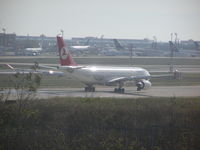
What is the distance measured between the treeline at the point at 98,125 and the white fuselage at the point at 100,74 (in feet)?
83.3

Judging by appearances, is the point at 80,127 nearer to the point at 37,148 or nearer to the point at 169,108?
the point at 37,148

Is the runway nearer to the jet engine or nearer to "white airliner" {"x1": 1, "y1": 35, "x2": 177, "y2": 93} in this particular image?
the jet engine

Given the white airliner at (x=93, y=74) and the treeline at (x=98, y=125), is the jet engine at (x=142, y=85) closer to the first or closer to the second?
the white airliner at (x=93, y=74)

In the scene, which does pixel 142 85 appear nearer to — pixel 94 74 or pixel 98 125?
pixel 94 74

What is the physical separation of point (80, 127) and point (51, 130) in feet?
5.33

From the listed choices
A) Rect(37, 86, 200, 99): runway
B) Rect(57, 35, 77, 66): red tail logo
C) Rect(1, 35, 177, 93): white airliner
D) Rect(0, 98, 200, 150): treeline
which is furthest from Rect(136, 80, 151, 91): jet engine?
Rect(0, 98, 200, 150): treeline

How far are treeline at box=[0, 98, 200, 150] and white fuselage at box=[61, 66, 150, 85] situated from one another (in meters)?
25.4

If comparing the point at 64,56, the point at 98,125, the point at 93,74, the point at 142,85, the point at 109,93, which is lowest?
the point at 109,93

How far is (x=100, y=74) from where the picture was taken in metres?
56.3

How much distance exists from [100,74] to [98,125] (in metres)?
31.4

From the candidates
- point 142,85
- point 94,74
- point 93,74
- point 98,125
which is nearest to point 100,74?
point 94,74

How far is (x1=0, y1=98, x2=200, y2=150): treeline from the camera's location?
2245 centimetres

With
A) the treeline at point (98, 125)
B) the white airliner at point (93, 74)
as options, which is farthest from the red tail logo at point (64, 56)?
the treeline at point (98, 125)

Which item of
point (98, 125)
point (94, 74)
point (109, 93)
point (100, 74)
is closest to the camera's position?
point (98, 125)
